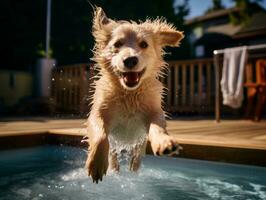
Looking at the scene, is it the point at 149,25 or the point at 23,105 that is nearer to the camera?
the point at 149,25

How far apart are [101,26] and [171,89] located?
6.25 meters

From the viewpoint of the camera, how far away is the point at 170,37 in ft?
11.6

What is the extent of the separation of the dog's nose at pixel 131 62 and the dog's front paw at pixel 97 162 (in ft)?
2.26

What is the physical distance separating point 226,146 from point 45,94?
29.2 ft

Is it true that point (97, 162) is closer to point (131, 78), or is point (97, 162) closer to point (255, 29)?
point (131, 78)

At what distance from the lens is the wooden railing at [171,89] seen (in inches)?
349

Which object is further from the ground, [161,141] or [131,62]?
[131,62]

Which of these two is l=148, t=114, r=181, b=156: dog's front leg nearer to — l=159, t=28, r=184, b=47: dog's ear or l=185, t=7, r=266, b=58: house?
l=159, t=28, r=184, b=47: dog's ear

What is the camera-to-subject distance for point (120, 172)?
3.97 m

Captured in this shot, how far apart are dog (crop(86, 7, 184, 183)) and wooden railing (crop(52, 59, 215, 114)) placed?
5068 mm

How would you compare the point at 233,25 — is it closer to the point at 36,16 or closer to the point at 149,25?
the point at 36,16

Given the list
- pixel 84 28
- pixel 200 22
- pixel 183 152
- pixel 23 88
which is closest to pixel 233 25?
pixel 200 22

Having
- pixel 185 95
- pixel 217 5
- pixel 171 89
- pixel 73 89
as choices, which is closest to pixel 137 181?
pixel 185 95

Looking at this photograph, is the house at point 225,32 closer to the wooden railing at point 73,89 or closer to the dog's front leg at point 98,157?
the wooden railing at point 73,89
